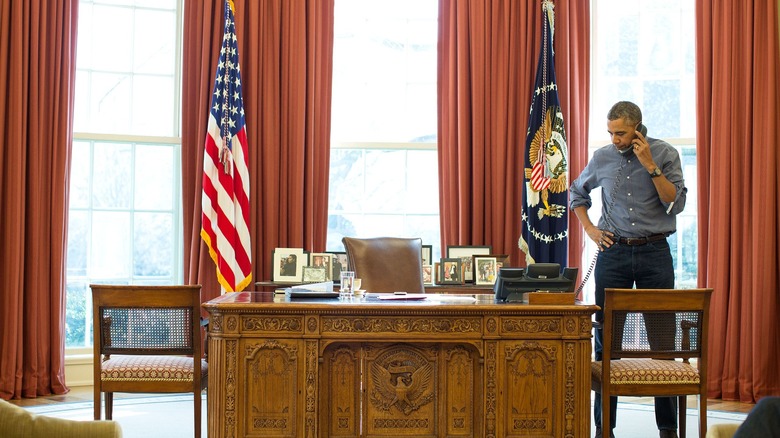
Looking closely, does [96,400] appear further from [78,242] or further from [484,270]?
[484,270]

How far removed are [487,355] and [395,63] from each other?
3339 mm

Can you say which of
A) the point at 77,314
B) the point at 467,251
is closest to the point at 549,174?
the point at 467,251

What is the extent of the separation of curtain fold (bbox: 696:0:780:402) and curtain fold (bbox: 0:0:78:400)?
4.33 meters

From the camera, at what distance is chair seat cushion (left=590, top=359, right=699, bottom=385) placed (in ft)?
12.6

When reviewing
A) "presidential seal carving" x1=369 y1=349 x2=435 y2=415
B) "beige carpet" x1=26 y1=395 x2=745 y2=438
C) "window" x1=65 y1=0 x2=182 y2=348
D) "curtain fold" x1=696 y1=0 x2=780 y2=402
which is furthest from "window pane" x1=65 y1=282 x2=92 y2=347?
"curtain fold" x1=696 y1=0 x2=780 y2=402

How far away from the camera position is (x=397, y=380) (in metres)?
3.80

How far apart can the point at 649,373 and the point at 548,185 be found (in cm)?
228

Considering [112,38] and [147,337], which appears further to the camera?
[112,38]

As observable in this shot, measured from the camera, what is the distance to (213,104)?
582 cm

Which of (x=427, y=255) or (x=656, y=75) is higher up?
(x=656, y=75)

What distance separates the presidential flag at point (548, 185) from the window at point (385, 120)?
2.73 feet

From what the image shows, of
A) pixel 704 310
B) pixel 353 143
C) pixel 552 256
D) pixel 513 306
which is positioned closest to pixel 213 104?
pixel 353 143

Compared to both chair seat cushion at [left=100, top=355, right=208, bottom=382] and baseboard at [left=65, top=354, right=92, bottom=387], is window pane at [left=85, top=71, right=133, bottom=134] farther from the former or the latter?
chair seat cushion at [left=100, top=355, right=208, bottom=382]

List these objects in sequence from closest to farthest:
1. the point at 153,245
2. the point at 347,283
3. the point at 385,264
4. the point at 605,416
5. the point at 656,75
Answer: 1. the point at 605,416
2. the point at 347,283
3. the point at 385,264
4. the point at 153,245
5. the point at 656,75
